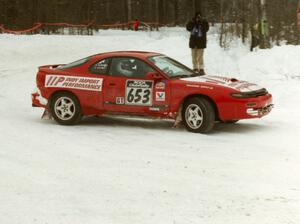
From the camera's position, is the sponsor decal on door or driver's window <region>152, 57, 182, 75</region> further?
the sponsor decal on door

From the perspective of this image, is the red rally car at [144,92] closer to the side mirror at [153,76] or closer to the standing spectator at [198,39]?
the side mirror at [153,76]

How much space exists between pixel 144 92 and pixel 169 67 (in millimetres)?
755

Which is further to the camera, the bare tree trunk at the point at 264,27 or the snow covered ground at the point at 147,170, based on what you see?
the bare tree trunk at the point at 264,27

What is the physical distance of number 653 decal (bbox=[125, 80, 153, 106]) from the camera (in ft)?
34.1

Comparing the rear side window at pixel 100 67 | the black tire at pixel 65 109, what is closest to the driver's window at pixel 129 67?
the rear side window at pixel 100 67

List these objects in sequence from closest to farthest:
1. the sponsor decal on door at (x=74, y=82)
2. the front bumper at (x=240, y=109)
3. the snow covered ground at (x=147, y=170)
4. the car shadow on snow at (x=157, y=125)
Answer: the snow covered ground at (x=147, y=170) → the front bumper at (x=240, y=109) → the car shadow on snow at (x=157, y=125) → the sponsor decal on door at (x=74, y=82)

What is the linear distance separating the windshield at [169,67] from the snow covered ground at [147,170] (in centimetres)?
101

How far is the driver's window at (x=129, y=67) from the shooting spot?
1056 cm

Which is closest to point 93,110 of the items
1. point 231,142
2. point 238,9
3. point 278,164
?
point 231,142

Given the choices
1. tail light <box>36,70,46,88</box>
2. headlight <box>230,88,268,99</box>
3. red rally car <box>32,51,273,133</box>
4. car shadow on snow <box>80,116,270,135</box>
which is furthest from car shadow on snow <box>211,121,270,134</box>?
tail light <box>36,70,46,88</box>

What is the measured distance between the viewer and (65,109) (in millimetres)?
11047

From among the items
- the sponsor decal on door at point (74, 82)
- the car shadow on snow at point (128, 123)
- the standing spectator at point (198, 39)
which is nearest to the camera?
the sponsor decal on door at point (74, 82)

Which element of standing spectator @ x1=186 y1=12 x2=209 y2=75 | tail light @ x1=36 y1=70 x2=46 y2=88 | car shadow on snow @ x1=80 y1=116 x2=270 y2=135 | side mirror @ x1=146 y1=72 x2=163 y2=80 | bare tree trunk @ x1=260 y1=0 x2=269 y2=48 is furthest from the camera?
bare tree trunk @ x1=260 y1=0 x2=269 y2=48

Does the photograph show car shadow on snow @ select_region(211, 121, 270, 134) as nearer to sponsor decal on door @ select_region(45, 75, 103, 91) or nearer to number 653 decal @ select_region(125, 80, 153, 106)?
number 653 decal @ select_region(125, 80, 153, 106)
